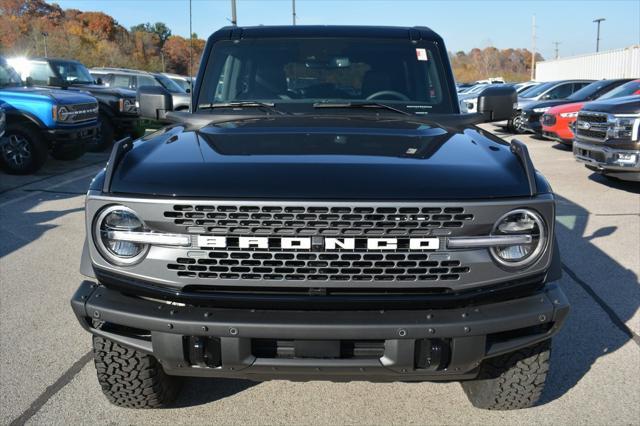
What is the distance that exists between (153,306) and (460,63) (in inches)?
3767

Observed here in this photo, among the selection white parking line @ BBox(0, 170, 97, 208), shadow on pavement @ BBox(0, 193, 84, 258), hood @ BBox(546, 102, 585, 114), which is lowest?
shadow on pavement @ BBox(0, 193, 84, 258)

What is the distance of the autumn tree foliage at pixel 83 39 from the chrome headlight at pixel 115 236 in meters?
10.5

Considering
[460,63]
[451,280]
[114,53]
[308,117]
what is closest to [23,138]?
[308,117]

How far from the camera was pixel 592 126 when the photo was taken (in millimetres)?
9000

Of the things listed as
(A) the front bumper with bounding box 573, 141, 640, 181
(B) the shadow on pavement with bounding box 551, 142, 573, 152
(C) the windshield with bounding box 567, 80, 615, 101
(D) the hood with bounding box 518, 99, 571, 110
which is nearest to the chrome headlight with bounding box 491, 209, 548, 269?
(A) the front bumper with bounding box 573, 141, 640, 181

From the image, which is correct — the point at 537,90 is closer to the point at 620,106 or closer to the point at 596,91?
the point at 596,91

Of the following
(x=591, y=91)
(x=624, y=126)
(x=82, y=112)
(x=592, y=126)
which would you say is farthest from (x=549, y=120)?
(x=82, y=112)

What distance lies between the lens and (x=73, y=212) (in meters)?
7.47

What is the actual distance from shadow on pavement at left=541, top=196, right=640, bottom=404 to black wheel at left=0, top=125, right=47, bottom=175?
818 cm

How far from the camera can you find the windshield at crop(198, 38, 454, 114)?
3865 mm

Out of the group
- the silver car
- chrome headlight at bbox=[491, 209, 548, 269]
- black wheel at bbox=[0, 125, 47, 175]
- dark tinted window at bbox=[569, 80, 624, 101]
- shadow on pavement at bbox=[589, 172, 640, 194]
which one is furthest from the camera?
the silver car

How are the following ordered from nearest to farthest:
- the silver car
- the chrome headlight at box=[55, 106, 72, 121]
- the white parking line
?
the white parking line → the chrome headlight at box=[55, 106, 72, 121] → the silver car

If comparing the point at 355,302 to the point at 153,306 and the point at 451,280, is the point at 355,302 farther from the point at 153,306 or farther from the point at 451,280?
the point at 153,306

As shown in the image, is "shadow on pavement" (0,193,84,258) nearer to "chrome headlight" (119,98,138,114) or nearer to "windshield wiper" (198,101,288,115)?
"windshield wiper" (198,101,288,115)
